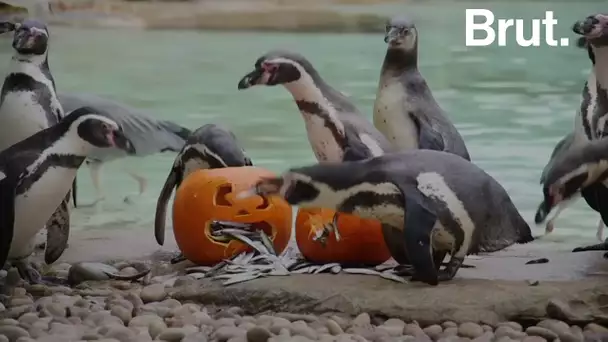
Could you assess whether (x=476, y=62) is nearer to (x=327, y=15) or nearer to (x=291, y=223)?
(x=327, y=15)

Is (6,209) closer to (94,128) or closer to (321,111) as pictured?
(94,128)

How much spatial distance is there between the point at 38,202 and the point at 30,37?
1.14 ft

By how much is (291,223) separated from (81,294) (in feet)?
1.47

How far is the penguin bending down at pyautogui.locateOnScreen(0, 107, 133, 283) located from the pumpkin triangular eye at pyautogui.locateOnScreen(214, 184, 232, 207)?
0.22m

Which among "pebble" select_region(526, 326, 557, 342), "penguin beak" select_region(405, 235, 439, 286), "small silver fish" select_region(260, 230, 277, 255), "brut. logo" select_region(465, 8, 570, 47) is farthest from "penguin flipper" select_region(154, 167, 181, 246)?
"pebble" select_region(526, 326, 557, 342)

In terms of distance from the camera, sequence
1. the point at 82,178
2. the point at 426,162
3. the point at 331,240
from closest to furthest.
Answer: the point at 426,162 → the point at 331,240 → the point at 82,178

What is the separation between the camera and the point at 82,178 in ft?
5.50

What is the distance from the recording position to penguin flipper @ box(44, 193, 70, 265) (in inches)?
64.5

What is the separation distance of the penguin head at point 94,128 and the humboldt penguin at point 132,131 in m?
0.02

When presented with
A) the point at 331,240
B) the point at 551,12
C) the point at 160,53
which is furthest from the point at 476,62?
the point at 160,53

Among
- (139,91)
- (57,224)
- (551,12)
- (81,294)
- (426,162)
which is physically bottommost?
(81,294)

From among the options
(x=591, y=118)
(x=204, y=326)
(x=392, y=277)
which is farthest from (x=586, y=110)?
(x=204, y=326)

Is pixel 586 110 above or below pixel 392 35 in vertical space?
below

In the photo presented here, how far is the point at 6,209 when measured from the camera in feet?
4.99
